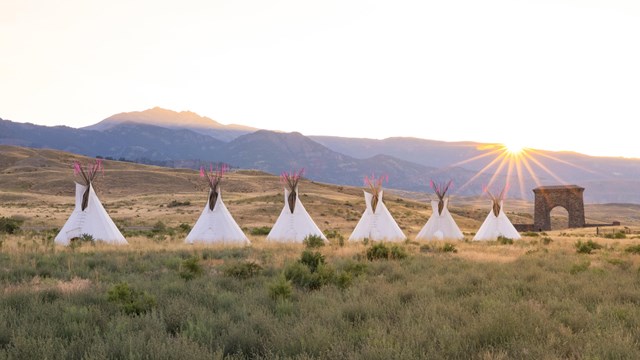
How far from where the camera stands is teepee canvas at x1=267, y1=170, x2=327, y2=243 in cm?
2283

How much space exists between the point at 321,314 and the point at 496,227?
2366cm

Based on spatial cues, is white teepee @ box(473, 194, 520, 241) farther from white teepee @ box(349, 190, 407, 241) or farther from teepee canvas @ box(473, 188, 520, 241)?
white teepee @ box(349, 190, 407, 241)

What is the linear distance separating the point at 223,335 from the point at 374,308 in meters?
2.35

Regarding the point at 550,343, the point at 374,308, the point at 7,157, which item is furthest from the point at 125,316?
the point at 7,157

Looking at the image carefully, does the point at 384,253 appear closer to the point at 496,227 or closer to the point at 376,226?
the point at 376,226

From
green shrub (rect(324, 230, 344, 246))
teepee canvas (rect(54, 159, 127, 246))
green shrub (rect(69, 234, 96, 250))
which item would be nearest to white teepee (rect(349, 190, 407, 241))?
green shrub (rect(324, 230, 344, 246))

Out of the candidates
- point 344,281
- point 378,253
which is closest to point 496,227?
point 378,253

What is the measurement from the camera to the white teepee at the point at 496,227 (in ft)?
91.9

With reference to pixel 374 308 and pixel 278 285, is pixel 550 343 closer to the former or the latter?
pixel 374 308

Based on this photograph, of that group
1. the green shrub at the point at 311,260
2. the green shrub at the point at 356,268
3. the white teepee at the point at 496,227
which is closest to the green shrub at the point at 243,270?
the green shrub at the point at 311,260

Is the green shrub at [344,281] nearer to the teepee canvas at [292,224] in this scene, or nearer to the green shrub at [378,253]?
the green shrub at [378,253]

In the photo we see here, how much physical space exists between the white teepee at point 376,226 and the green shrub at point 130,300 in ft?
58.3

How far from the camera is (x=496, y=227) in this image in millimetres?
28391

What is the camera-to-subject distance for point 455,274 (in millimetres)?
11156
